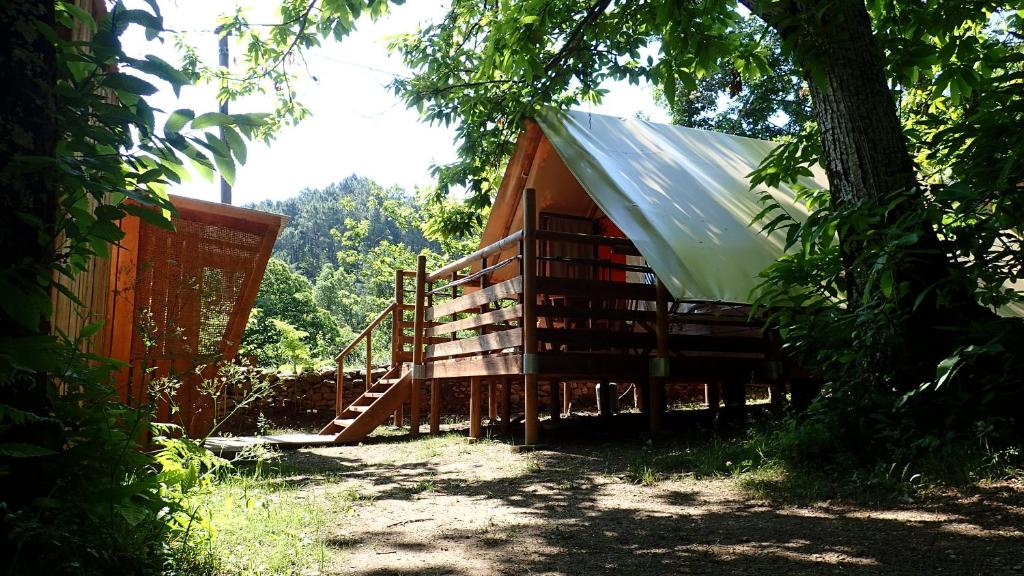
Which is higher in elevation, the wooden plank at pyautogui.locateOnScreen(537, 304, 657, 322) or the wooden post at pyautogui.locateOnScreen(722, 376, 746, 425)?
the wooden plank at pyautogui.locateOnScreen(537, 304, 657, 322)

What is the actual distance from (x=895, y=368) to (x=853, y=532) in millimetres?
1578

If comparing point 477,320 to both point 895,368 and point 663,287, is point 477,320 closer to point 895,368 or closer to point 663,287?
point 663,287

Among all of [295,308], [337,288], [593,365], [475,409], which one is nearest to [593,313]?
[593,365]

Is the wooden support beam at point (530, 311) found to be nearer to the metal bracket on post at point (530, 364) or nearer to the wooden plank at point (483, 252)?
the metal bracket on post at point (530, 364)

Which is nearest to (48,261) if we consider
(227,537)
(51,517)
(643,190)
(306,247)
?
(51,517)

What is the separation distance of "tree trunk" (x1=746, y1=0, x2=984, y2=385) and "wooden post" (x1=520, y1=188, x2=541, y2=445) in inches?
115

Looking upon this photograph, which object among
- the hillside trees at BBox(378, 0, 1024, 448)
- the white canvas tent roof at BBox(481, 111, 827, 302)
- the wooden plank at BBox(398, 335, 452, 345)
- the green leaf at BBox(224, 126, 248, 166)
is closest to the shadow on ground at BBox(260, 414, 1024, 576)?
the hillside trees at BBox(378, 0, 1024, 448)

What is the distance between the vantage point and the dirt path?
3.00 meters

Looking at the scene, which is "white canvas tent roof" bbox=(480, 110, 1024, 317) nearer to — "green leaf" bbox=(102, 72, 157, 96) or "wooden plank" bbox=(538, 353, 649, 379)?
"wooden plank" bbox=(538, 353, 649, 379)

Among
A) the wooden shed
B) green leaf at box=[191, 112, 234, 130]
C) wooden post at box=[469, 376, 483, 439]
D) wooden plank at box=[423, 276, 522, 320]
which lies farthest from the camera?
wooden post at box=[469, 376, 483, 439]

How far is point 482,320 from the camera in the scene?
8188mm

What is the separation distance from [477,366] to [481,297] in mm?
773

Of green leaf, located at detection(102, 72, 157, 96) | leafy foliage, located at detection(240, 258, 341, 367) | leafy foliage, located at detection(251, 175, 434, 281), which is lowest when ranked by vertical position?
green leaf, located at detection(102, 72, 157, 96)

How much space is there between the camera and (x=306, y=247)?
58.8m
